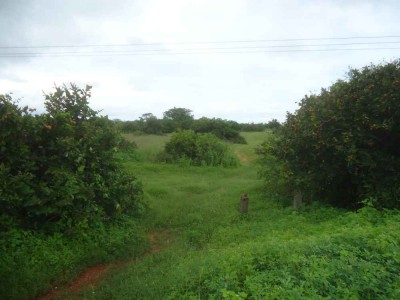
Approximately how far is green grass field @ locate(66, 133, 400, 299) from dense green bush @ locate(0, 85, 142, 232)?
55.5 inches

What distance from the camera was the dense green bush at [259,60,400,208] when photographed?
273 inches

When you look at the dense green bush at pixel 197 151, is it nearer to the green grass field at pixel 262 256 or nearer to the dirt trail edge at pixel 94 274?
the green grass field at pixel 262 256

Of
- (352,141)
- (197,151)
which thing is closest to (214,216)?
(352,141)

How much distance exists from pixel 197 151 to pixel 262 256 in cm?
1397

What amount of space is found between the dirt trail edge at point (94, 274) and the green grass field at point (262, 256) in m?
0.09

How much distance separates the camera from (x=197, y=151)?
18.0 metres

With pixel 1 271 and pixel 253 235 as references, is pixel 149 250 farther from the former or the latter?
pixel 1 271

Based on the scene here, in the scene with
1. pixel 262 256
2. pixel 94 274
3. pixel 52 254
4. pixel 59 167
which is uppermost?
pixel 59 167

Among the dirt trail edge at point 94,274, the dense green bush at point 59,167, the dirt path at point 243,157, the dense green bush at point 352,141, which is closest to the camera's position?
the dirt trail edge at point 94,274

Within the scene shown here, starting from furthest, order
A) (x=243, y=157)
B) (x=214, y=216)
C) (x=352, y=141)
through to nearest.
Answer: (x=243, y=157) → (x=214, y=216) → (x=352, y=141)

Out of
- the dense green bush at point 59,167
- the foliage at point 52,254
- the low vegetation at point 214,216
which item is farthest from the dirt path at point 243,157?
the foliage at point 52,254

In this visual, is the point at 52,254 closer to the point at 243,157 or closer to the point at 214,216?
the point at 214,216

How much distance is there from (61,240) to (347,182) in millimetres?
6352

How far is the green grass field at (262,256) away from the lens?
3.34 meters
